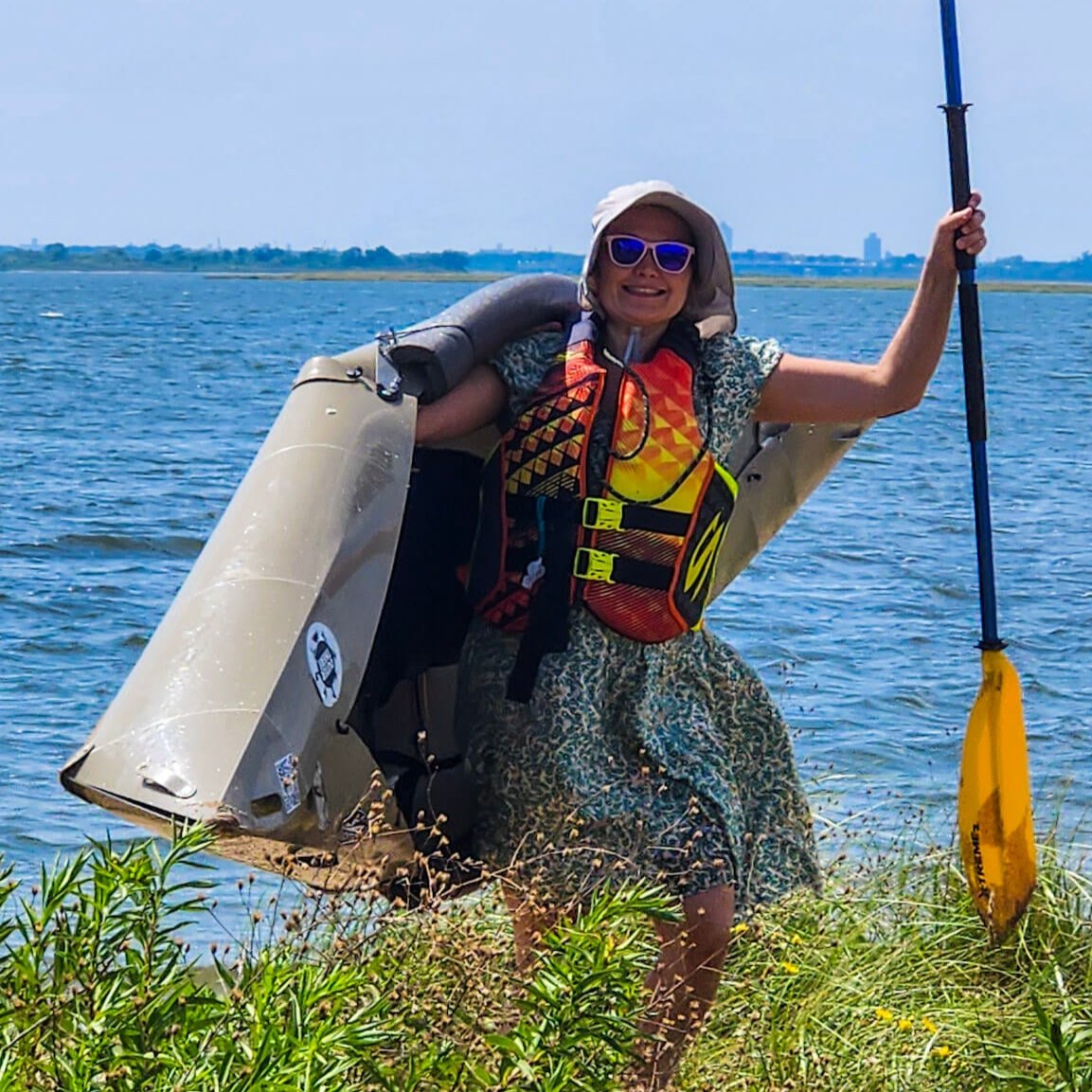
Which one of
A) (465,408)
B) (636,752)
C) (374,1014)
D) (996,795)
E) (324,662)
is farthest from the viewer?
(996,795)

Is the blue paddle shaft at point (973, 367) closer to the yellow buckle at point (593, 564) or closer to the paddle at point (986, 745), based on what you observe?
the paddle at point (986, 745)

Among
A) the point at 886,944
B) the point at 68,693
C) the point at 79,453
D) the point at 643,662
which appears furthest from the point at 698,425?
the point at 79,453

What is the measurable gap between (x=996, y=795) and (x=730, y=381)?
4.02 ft

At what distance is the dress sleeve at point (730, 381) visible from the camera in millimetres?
4152

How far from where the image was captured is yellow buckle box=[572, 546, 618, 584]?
4.00m

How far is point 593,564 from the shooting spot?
4004mm

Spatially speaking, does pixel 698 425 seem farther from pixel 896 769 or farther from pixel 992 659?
pixel 896 769

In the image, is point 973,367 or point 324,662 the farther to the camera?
point 973,367

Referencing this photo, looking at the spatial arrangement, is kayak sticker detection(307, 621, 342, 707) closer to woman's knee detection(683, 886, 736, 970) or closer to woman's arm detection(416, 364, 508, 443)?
woman's arm detection(416, 364, 508, 443)

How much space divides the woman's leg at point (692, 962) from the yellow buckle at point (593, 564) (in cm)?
60

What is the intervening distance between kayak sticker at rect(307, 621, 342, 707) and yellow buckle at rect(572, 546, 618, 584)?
Result: 0.51m

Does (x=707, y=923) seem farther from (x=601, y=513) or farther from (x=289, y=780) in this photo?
(x=289, y=780)

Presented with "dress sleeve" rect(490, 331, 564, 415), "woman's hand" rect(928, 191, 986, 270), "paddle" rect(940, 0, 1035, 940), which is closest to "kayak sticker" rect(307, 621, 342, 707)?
"dress sleeve" rect(490, 331, 564, 415)

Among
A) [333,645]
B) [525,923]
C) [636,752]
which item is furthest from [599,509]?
[525,923]
